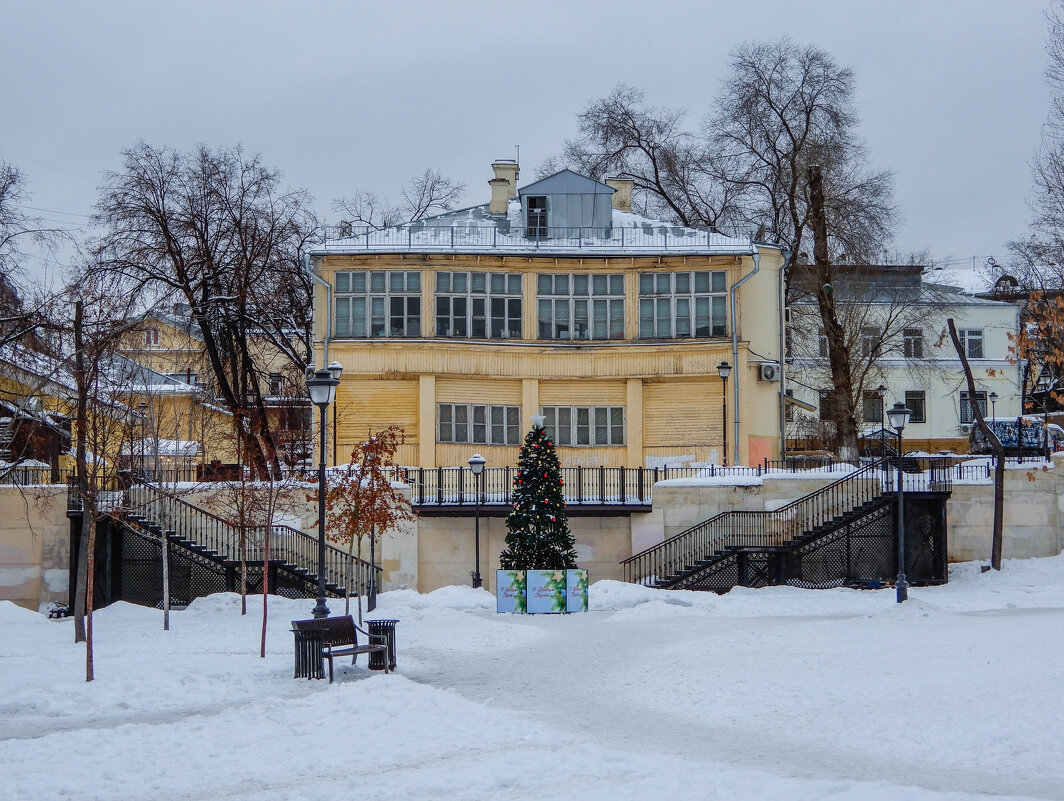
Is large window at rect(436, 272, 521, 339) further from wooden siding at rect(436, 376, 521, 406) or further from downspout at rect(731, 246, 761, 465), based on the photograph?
downspout at rect(731, 246, 761, 465)

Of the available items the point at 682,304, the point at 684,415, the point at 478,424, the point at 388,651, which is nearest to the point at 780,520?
the point at 684,415

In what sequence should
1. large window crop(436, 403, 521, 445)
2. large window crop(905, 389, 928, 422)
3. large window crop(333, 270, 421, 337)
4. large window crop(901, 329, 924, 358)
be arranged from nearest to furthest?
large window crop(436, 403, 521, 445)
large window crop(333, 270, 421, 337)
large window crop(901, 329, 924, 358)
large window crop(905, 389, 928, 422)

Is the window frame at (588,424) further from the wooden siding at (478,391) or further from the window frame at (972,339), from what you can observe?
the window frame at (972,339)

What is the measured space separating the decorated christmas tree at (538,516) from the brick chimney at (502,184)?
14452mm

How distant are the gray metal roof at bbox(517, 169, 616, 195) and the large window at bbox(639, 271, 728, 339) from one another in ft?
11.0

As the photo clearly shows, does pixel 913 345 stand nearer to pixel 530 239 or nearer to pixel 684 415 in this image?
pixel 684 415

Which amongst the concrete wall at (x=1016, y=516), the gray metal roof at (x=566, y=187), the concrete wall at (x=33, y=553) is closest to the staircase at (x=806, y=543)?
the concrete wall at (x=1016, y=516)

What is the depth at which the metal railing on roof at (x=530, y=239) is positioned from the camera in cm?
3762

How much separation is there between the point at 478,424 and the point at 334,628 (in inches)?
817

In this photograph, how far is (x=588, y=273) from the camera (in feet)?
125

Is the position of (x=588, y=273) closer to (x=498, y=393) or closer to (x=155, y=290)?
(x=498, y=393)

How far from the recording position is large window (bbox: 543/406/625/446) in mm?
37969

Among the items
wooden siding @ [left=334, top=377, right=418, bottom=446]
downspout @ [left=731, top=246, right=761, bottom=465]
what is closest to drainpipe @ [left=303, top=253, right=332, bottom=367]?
wooden siding @ [left=334, top=377, right=418, bottom=446]

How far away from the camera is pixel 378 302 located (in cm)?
3756
